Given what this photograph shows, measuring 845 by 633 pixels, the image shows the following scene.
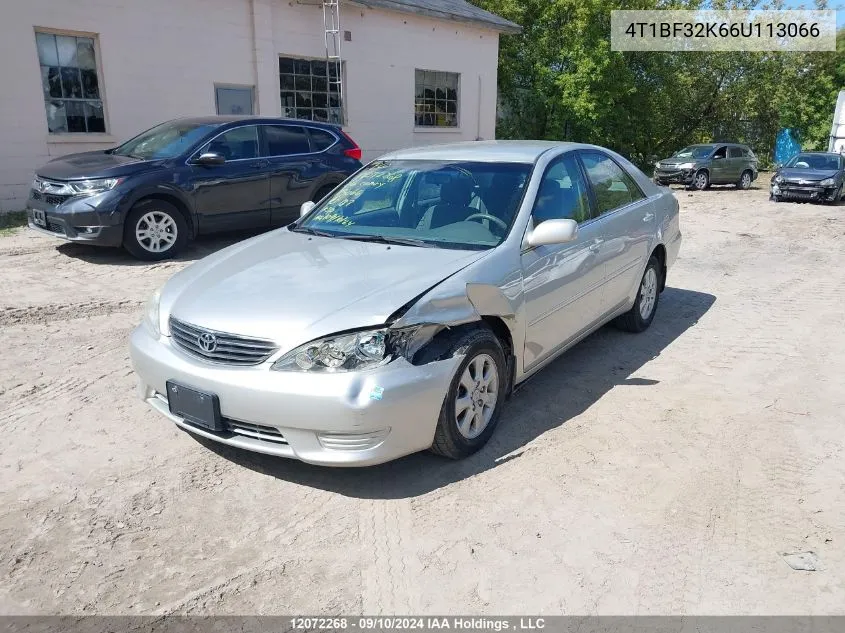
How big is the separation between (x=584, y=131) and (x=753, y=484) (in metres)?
21.4

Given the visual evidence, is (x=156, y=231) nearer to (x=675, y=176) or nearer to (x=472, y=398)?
(x=472, y=398)

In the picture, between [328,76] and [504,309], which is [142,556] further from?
[328,76]

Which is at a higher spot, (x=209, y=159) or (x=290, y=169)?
(x=209, y=159)

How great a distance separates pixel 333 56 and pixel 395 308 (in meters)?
12.9

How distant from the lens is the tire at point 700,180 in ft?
68.0

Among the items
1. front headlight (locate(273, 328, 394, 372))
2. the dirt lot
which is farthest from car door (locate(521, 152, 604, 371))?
front headlight (locate(273, 328, 394, 372))

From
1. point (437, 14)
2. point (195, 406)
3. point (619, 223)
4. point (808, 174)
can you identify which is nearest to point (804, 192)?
point (808, 174)

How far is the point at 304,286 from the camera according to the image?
3.50 metres

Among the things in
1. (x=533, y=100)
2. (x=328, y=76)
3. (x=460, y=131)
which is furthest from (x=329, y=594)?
(x=533, y=100)

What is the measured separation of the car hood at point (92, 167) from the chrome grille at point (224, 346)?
5151mm

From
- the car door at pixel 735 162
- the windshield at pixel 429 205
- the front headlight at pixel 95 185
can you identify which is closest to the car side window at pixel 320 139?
the front headlight at pixel 95 185

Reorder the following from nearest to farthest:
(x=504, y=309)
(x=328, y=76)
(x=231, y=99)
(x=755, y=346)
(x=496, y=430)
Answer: (x=504, y=309)
(x=496, y=430)
(x=755, y=346)
(x=231, y=99)
(x=328, y=76)

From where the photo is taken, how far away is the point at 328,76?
15000mm

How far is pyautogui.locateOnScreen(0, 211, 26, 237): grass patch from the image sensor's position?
31.7ft
